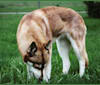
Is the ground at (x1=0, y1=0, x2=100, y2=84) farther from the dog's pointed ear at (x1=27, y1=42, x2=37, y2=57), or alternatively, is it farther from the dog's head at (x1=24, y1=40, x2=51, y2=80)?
the dog's pointed ear at (x1=27, y1=42, x2=37, y2=57)

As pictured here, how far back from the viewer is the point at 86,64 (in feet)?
20.4

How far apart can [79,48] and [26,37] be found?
5.88 feet

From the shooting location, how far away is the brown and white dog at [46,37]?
4656mm

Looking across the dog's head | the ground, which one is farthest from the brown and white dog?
the ground

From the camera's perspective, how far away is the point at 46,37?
5.37 metres

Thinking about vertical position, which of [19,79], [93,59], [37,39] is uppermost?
[37,39]

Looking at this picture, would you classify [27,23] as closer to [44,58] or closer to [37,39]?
Answer: [37,39]

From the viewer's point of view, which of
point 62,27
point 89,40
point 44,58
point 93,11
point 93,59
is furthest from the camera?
point 93,11

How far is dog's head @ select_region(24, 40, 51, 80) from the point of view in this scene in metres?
4.61

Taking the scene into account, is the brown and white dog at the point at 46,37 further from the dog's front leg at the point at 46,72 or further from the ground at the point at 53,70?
the ground at the point at 53,70

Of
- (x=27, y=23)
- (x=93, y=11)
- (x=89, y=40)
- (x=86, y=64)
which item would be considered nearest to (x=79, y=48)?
(x=86, y=64)

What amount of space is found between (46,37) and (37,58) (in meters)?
0.86

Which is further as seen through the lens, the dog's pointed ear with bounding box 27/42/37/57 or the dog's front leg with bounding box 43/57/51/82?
the dog's front leg with bounding box 43/57/51/82

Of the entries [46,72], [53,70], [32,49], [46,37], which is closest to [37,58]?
[32,49]
